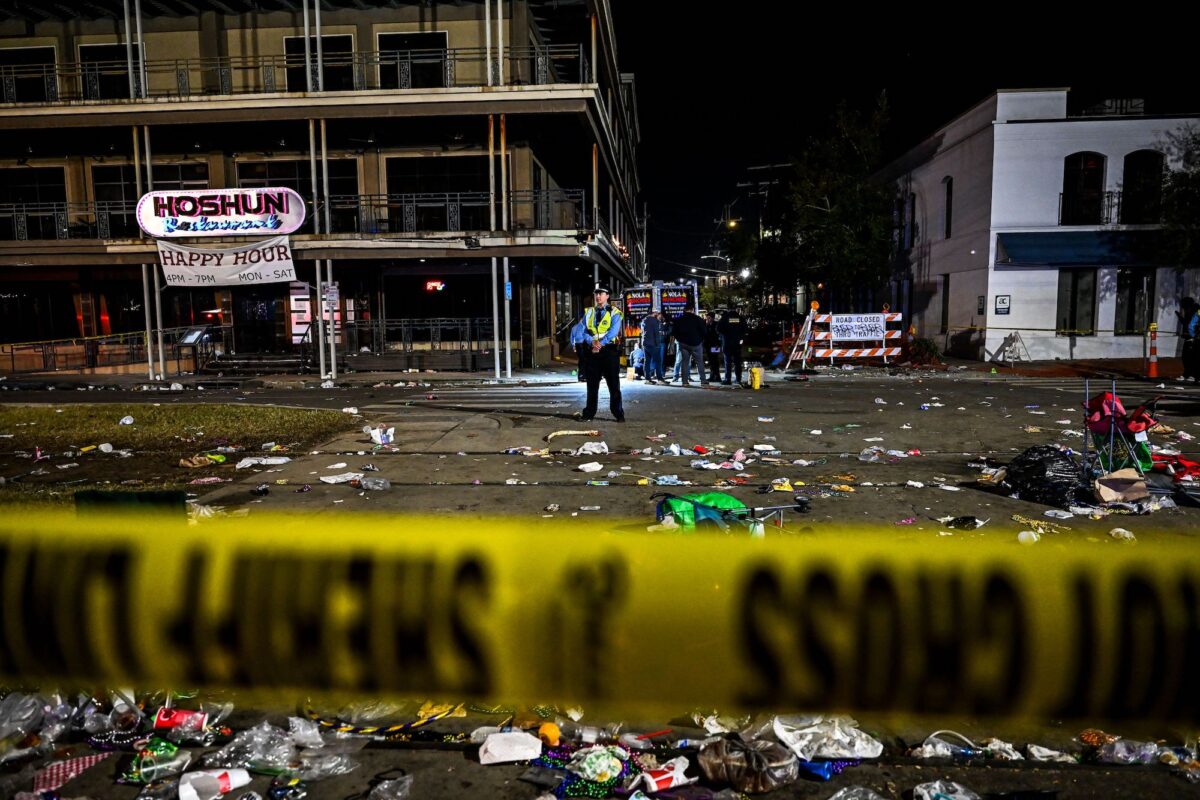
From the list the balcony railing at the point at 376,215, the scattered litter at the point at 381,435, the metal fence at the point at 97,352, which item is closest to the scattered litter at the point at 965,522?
the scattered litter at the point at 381,435

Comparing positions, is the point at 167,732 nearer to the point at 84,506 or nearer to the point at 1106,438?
the point at 84,506

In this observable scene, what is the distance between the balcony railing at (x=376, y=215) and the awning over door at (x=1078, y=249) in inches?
474

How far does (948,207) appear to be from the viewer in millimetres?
25188

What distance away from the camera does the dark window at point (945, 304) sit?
25.0 metres

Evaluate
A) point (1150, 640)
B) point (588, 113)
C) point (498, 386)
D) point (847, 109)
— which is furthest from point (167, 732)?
→ point (847, 109)

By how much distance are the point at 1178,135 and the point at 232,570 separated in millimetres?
26612

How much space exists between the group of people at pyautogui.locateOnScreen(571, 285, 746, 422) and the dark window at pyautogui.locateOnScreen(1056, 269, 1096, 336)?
1097 cm

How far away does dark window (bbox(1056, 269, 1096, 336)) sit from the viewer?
2211 cm

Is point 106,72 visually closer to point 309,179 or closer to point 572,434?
point 309,179

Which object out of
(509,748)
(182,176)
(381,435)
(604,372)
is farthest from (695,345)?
(182,176)

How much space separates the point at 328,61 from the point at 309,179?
3336mm

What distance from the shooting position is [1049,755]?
290 cm

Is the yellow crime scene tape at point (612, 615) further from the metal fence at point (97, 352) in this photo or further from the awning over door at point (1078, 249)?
the awning over door at point (1078, 249)

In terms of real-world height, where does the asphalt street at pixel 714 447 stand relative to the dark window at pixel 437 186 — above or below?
below
